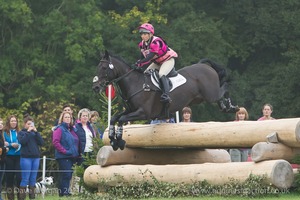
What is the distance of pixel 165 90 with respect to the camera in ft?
48.9

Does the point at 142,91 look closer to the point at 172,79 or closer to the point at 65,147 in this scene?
the point at 172,79

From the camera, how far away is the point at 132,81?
15047mm

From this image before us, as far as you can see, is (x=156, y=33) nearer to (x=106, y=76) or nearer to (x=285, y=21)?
(x=285, y=21)

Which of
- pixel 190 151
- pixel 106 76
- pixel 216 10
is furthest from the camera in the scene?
pixel 216 10

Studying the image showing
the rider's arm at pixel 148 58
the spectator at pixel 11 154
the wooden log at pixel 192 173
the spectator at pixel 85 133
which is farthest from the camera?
the spectator at pixel 85 133

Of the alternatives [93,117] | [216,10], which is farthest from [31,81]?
[93,117]

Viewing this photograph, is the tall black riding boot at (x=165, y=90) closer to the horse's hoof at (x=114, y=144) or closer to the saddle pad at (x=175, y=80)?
the saddle pad at (x=175, y=80)

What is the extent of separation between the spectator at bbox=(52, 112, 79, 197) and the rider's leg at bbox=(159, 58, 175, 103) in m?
2.52

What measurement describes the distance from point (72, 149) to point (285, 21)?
22.1 metres

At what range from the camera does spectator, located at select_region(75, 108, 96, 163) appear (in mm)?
16991

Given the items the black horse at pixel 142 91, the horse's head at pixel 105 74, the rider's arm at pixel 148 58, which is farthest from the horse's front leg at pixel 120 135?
the rider's arm at pixel 148 58

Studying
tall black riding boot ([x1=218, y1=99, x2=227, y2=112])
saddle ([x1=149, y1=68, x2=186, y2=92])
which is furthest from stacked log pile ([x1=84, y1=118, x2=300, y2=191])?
tall black riding boot ([x1=218, y1=99, x2=227, y2=112])

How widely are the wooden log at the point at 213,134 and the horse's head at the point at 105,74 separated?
1.23 meters

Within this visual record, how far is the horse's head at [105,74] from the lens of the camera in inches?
572
